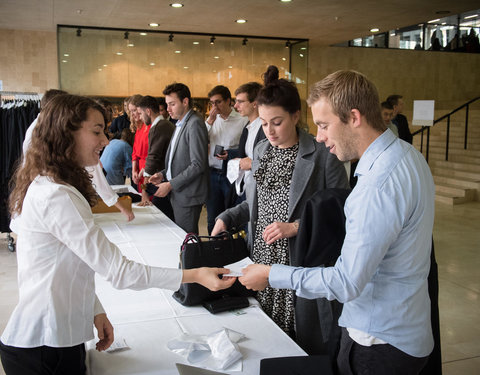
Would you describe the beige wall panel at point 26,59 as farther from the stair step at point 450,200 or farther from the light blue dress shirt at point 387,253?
the light blue dress shirt at point 387,253

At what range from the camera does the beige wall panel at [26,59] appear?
1057cm

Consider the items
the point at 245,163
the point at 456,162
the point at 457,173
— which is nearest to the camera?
the point at 245,163

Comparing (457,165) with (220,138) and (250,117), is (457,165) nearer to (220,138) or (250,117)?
(220,138)

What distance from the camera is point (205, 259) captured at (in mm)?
2066

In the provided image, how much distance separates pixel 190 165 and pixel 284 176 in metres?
1.86

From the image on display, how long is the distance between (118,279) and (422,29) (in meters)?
15.9

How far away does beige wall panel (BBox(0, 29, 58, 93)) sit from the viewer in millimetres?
10570

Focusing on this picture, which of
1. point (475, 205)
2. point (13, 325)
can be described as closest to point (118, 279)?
point (13, 325)

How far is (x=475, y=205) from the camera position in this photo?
29.2ft

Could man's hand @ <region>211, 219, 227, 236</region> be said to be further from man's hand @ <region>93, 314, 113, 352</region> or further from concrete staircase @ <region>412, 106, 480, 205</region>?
concrete staircase @ <region>412, 106, 480, 205</region>

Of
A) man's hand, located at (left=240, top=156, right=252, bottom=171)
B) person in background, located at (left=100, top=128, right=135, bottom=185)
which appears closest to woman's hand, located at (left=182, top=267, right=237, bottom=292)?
man's hand, located at (left=240, top=156, right=252, bottom=171)

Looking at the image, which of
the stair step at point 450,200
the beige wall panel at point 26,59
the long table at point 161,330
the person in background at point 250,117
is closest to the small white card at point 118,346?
the long table at point 161,330

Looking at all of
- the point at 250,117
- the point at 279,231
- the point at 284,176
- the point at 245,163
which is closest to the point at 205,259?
the point at 279,231

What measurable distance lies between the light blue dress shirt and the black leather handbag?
0.77 metres
